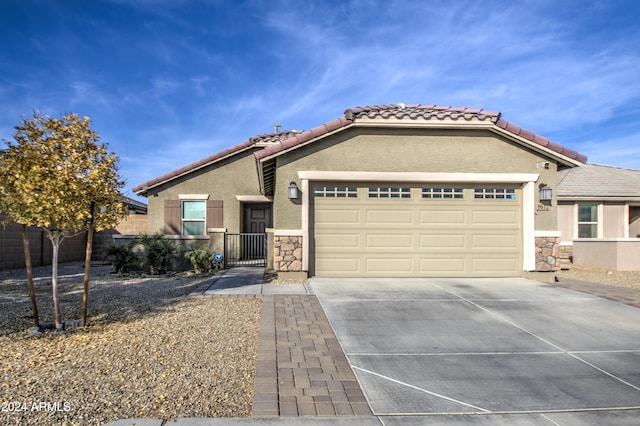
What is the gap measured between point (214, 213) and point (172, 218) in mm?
1645

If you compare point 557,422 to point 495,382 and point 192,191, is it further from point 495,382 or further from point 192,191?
point 192,191

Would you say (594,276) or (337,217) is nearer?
(337,217)

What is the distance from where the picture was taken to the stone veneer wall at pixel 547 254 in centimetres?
958

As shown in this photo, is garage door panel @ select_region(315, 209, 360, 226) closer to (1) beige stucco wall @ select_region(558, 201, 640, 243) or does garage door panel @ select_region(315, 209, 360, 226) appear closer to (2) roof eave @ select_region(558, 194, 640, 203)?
(2) roof eave @ select_region(558, 194, 640, 203)

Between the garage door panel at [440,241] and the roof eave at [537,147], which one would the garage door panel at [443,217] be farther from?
the roof eave at [537,147]

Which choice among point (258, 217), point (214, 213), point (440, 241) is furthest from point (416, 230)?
point (214, 213)

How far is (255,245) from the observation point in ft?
48.3

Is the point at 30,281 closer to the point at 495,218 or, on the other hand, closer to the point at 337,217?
the point at 337,217

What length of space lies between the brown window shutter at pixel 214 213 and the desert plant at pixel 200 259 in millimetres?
3035

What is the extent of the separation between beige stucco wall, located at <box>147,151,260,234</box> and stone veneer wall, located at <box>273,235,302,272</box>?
19.5 ft

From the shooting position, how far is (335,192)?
9.63m

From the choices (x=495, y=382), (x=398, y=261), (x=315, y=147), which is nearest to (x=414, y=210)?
(x=398, y=261)

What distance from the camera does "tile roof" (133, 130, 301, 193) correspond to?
48.0 ft

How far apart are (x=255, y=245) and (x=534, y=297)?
32.7ft
